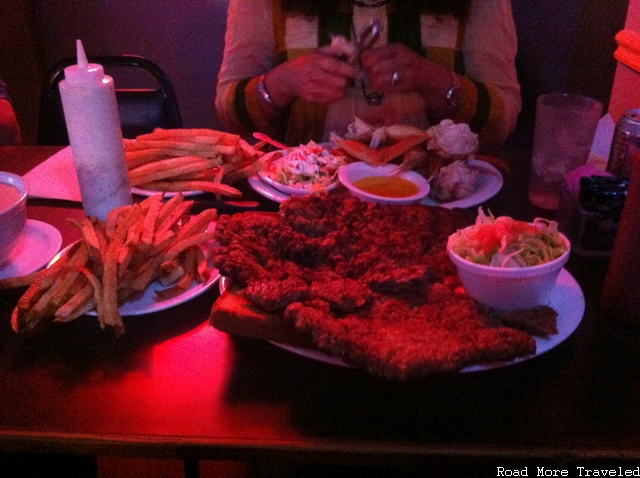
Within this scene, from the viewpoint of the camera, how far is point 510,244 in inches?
51.3

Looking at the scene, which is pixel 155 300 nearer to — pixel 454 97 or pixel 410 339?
pixel 410 339

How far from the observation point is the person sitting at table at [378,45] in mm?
2896

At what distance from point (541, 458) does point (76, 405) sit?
0.91m

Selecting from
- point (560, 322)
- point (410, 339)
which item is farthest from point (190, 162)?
point (560, 322)

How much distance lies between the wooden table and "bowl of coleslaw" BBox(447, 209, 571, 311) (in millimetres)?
150

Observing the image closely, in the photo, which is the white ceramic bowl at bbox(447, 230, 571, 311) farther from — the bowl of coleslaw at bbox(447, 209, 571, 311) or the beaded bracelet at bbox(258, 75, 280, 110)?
the beaded bracelet at bbox(258, 75, 280, 110)

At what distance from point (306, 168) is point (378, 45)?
1091mm

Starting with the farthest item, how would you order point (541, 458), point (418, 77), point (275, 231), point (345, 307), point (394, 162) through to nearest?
point (418, 77), point (394, 162), point (275, 231), point (345, 307), point (541, 458)

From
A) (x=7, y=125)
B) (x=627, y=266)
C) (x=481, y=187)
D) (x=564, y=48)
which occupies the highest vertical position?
(x=564, y=48)

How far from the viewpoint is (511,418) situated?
104 centimetres

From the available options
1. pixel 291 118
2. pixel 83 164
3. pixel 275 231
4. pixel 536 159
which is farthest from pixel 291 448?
pixel 291 118

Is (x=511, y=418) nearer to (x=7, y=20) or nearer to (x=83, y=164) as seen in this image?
(x=83, y=164)

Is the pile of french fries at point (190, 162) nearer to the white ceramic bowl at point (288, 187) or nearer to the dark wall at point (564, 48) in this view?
the white ceramic bowl at point (288, 187)

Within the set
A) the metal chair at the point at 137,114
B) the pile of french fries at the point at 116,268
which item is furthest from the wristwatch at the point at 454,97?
the pile of french fries at the point at 116,268
